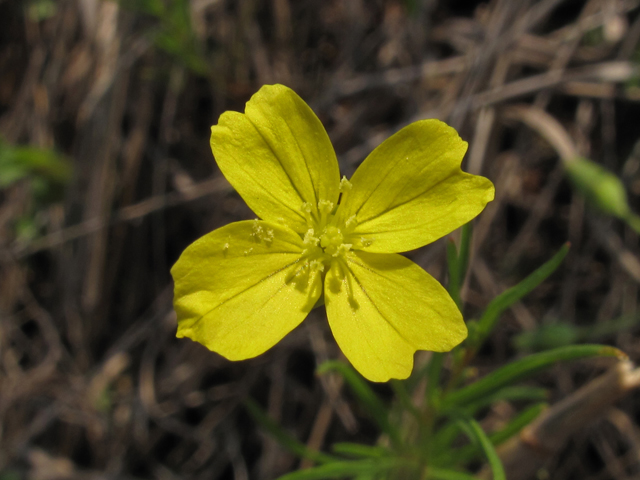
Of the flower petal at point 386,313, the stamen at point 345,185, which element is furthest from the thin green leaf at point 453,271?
the stamen at point 345,185

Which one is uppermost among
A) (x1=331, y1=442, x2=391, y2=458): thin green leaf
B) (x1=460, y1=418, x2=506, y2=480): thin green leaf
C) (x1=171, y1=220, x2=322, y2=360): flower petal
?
(x1=171, y1=220, x2=322, y2=360): flower petal

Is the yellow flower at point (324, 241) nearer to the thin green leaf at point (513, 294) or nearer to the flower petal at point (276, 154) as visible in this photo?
the flower petal at point (276, 154)

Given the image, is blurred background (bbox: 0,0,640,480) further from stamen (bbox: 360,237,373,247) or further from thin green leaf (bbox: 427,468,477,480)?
stamen (bbox: 360,237,373,247)

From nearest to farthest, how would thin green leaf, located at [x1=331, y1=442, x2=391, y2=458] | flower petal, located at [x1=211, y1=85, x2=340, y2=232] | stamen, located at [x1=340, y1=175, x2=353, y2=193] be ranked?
flower petal, located at [x1=211, y1=85, x2=340, y2=232] < stamen, located at [x1=340, y1=175, x2=353, y2=193] < thin green leaf, located at [x1=331, y1=442, x2=391, y2=458]

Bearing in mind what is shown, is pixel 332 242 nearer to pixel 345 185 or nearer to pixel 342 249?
pixel 342 249

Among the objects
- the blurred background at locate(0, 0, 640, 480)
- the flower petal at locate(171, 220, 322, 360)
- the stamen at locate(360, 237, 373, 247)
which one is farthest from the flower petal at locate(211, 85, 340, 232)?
the blurred background at locate(0, 0, 640, 480)

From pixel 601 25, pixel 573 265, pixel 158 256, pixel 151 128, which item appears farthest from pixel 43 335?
pixel 601 25

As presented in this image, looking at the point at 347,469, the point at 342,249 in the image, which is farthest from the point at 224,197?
the point at 347,469
